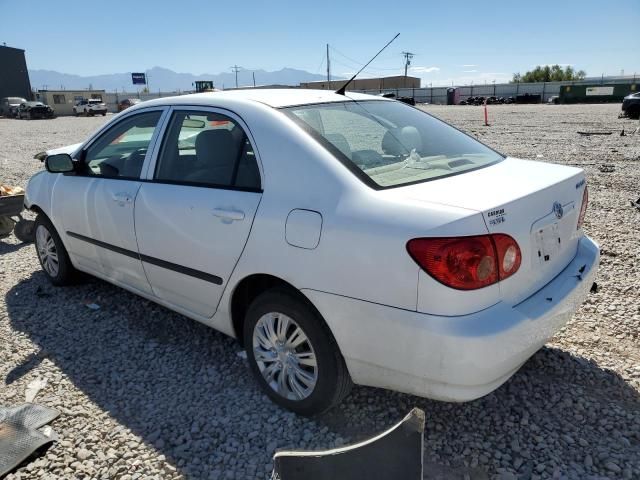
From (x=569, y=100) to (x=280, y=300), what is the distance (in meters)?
50.4

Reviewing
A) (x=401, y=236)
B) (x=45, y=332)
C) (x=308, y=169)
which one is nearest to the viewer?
(x=401, y=236)

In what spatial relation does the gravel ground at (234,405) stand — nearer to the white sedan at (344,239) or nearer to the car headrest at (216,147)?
the white sedan at (344,239)

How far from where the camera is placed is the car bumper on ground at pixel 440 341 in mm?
2064

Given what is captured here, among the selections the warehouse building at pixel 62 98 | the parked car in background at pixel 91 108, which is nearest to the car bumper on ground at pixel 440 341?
the parked car in background at pixel 91 108

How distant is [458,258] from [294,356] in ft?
3.61

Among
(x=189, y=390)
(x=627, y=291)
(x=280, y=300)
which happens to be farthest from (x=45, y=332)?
(x=627, y=291)

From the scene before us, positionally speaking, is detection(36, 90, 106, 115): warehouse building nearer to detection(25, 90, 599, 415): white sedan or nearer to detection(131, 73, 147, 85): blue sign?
detection(131, 73, 147, 85): blue sign

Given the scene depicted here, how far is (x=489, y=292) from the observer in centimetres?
212

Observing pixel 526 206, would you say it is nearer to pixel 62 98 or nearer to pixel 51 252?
pixel 51 252

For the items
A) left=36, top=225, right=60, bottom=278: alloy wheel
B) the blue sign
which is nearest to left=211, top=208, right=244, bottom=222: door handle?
left=36, top=225, right=60, bottom=278: alloy wheel

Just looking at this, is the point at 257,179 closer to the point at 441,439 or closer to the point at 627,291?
the point at 441,439

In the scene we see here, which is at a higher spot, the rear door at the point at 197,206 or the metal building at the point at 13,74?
the metal building at the point at 13,74

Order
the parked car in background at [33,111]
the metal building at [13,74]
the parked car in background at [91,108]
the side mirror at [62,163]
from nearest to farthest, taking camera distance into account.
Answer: the side mirror at [62,163] < the parked car in background at [33,111] < the parked car in background at [91,108] < the metal building at [13,74]

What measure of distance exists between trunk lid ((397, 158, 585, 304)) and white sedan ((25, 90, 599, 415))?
0.01 meters
